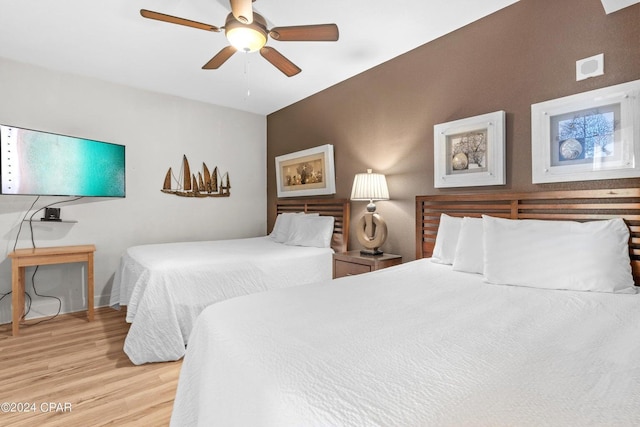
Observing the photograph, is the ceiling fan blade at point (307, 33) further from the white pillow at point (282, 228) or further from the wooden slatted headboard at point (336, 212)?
the white pillow at point (282, 228)

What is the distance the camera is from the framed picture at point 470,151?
2.29 m

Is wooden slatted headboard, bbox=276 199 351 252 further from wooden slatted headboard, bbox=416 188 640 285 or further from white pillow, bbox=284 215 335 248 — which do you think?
wooden slatted headboard, bbox=416 188 640 285

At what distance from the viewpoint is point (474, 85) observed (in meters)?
2.47

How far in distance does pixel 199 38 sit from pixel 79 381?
2603 millimetres

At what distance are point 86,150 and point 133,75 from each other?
2.97 feet

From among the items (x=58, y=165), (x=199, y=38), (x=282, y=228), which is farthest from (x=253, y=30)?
(x=58, y=165)

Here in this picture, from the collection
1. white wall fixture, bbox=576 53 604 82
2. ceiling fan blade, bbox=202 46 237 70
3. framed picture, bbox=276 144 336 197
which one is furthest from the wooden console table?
white wall fixture, bbox=576 53 604 82

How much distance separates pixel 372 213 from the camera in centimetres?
306

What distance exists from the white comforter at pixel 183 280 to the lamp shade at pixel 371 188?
69 centimetres

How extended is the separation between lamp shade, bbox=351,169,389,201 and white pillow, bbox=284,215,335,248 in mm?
553

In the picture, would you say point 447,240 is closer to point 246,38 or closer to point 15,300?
point 246,38

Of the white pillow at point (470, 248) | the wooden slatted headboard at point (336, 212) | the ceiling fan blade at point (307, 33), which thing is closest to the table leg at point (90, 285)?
the wooden slatted headboard at point (336, 212)

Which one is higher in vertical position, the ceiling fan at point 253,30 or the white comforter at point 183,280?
the ceiling fan at point 253,30

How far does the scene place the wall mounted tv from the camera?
9.24 ft
